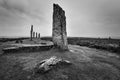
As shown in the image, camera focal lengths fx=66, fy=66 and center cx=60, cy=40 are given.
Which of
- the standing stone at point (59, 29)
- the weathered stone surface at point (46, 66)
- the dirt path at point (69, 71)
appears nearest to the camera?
the dirt path at point (69, 71)

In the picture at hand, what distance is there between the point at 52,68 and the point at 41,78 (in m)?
0.85

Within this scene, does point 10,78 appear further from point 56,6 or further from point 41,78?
point 56,6

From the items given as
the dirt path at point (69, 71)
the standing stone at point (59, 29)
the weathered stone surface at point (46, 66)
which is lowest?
the dirt path at point (69, 71)

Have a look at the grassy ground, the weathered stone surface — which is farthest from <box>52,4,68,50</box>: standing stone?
the weathered stone surface

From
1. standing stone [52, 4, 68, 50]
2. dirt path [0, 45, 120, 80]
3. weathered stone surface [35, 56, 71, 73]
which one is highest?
standing stone [52, 4, 68, 50]

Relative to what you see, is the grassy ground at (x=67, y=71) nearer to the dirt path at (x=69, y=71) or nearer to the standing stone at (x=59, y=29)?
the dirt path at (x=69, y=71)

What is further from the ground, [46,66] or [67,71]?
[46,66]

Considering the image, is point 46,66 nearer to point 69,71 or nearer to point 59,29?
point 69,71

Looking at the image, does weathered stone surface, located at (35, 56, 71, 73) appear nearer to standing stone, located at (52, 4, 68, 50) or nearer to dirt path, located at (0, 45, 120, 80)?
dirt path, located at (0, 45, 120, 80)

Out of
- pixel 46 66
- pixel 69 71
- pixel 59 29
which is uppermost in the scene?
pixel 59 29

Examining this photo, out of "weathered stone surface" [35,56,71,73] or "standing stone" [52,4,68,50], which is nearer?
"weathered stone surface" [35,56,71,73]

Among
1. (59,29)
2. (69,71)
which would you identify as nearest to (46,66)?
(69,71)

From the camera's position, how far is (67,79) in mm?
2885

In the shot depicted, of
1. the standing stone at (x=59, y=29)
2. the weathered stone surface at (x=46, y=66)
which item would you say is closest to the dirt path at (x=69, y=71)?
the weathered stone surface at (x=46, y=66)
